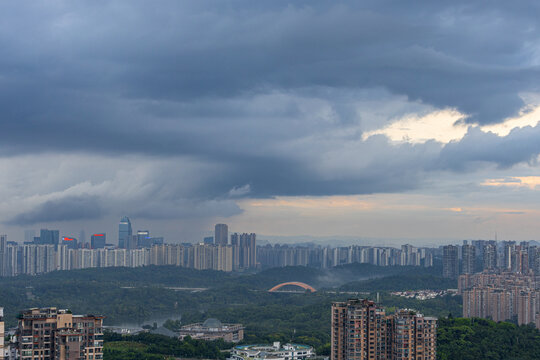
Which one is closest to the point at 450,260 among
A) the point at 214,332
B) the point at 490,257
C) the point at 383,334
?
the point at 490,257

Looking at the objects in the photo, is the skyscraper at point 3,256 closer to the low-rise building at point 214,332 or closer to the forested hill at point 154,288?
the forested hill at point 154,288

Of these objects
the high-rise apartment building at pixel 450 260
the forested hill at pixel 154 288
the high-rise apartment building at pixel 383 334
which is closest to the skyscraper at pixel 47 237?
the forested hill at pixel 154 288

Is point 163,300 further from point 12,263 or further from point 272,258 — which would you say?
point 272,258

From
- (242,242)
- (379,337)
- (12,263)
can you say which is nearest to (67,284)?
(12,263)

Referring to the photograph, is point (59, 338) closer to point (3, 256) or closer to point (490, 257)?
point (490, 257)

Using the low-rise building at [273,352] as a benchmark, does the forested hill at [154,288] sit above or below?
below

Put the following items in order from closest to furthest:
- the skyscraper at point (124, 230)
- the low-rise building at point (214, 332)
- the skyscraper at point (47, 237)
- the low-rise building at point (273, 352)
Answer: the low-rise building at point (273, 352) → the low-rise building at point (214, 332) → the skyscraper at point (47, 237) → the skyscraper at point (124, 230)

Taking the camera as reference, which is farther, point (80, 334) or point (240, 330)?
point (240, 330)
